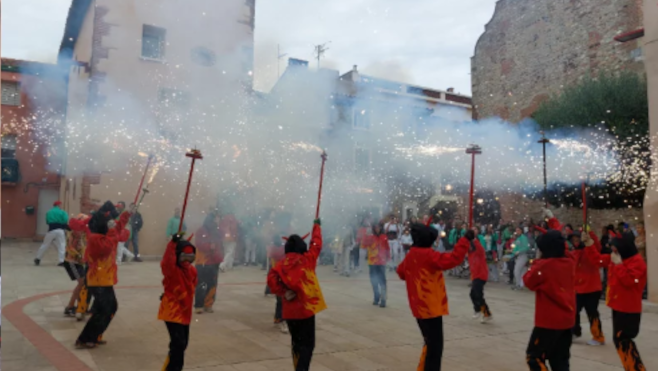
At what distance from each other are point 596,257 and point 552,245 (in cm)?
173

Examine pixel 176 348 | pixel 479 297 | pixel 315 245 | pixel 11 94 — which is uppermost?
pixel 11 94

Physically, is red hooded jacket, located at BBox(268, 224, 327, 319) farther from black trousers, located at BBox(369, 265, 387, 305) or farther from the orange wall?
the orange wall

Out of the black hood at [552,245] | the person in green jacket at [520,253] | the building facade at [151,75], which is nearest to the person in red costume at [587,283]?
the black hood at [552,245]

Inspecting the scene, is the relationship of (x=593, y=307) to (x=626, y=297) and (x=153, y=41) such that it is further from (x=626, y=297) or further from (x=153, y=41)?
(x=153, y=41)

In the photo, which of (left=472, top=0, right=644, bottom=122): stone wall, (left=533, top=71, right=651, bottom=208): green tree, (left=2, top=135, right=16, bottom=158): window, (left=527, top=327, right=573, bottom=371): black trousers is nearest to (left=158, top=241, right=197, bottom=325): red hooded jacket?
(left=527, top=327, right=573, bottom=371): black trousers

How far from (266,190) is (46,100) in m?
5.40

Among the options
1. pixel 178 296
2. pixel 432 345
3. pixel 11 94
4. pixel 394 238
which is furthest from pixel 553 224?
pixel 11 94

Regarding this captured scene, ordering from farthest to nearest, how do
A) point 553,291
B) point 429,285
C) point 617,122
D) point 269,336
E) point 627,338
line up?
point 617,122, point 269,336, point 627,338, point 429,285, point 553,291

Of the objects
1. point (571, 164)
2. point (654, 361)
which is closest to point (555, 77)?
point (571, 164)

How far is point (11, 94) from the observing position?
500 inches

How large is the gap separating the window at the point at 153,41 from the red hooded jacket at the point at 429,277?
8.29 m

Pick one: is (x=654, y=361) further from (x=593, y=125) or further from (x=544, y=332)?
(x=593, y=125)

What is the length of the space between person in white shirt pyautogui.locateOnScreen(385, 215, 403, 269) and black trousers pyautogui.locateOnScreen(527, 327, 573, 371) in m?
9.69

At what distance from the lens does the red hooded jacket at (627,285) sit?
486cm
